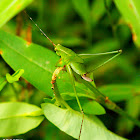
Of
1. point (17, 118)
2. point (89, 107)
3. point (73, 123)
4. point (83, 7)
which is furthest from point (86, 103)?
point (83, 7)

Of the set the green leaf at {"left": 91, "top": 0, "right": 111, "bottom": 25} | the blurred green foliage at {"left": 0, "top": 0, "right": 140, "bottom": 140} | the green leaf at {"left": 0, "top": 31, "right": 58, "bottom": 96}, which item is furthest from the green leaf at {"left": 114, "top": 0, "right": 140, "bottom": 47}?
the green leaf at {"left": 91, "top": 0, "right": 111, "bottom": 25}

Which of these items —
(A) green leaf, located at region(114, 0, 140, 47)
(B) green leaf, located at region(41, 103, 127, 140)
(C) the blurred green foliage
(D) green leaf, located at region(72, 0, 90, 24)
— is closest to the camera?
(B) green leaf, located at region(41, 103, 127, 140)

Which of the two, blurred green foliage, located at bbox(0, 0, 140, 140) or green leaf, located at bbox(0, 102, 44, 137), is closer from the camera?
green leaf, located at bbox(0, 102, 44, 137)

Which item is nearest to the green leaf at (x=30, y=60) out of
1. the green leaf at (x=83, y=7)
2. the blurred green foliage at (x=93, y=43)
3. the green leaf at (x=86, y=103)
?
the green leaf at (x=86, y=103)

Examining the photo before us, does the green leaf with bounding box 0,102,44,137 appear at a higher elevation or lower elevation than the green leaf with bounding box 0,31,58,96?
lower

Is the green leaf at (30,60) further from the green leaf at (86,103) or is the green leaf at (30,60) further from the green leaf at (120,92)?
the green leaf at (120,92)

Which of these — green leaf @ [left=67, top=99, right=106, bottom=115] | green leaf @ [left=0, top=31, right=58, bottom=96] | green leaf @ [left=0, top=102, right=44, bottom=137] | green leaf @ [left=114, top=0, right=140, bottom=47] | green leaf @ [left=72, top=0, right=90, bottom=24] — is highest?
green leaf @ [left=72, top=0, right=90, bottom=24]

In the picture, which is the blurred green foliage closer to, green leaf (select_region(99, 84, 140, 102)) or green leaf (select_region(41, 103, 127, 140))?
green leaf (select_region(99, 84, 140, 102))
